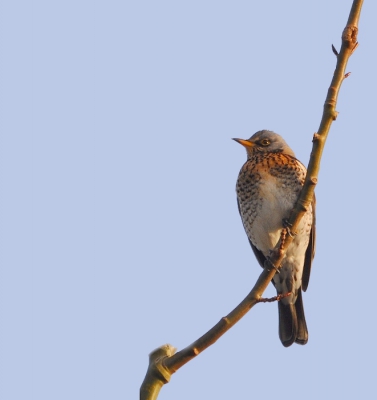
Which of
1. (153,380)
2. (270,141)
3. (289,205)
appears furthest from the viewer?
(270,141)

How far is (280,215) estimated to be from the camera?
8039mm

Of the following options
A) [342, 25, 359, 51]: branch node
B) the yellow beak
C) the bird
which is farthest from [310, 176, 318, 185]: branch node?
the yellow beak

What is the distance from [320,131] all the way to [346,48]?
1.61 feet

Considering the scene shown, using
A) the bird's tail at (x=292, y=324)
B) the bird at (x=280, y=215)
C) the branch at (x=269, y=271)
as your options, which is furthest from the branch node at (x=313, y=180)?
the bird's tail at (x=292, y=324)

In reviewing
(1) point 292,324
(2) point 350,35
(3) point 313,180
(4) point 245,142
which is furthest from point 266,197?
(2) point 350,35

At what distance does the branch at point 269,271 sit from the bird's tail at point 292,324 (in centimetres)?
325

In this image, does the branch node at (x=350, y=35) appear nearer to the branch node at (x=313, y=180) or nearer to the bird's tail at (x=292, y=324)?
the branch node at (x=313, y=180)

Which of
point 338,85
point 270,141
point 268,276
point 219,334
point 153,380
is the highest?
point 270,141

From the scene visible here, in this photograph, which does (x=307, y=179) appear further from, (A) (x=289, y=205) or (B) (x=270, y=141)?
(B) (x=270, y=141)

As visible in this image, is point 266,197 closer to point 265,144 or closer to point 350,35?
point 265,144

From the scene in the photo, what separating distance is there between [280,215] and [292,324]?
1243 millimetres

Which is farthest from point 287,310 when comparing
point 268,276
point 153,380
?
point 153,380

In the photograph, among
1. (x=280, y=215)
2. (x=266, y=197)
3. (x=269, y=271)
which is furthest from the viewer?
(x=266, y=197)

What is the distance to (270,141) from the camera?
9.01 meters
